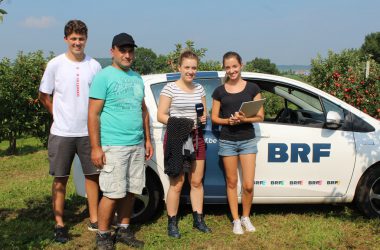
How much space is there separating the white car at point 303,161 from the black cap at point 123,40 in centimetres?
100

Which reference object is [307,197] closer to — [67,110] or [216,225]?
[216,225]

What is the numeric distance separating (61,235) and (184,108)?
1.69 meters

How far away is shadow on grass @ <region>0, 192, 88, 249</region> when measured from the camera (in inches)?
162

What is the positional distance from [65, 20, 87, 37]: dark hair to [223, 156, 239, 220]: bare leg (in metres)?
1.76

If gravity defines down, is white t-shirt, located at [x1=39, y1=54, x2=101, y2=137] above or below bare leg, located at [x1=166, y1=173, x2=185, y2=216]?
above

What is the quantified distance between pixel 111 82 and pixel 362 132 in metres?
2.61

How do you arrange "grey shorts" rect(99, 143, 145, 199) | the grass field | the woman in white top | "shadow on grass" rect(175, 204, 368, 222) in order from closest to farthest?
"grey shorts" rect(99, 143, 145, 199), the woman in white top, the grass field, "shadow on grass" rect(175, 204, 368, 222)

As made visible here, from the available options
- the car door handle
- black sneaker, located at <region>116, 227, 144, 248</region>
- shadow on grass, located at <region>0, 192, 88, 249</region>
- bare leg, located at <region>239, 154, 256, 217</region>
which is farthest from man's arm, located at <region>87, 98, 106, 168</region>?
the car door handle

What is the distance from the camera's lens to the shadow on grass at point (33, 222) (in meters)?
4.12

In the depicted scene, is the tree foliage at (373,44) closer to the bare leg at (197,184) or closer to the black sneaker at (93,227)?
the bare leg at (197,184)

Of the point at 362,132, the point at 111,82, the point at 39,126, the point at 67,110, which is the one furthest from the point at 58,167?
the point at 39,126

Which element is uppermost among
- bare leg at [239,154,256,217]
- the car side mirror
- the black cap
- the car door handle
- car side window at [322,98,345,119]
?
the black cap

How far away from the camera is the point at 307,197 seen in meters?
4.45

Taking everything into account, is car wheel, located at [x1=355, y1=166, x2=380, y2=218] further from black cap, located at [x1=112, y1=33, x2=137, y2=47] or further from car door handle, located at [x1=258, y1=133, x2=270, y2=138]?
black cap, located at [x1=112, y1=33, x2=137, y2=47]
